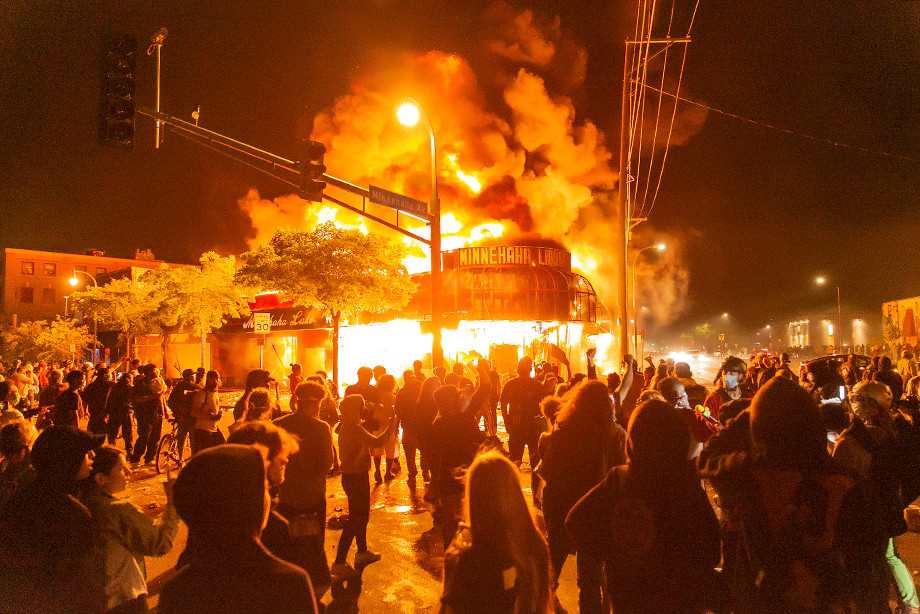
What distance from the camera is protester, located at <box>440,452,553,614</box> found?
8.25ft

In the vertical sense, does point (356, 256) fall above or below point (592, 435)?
above

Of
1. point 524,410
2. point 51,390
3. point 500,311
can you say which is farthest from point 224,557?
point 500,311

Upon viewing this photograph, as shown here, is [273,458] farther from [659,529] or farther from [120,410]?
[120,410]

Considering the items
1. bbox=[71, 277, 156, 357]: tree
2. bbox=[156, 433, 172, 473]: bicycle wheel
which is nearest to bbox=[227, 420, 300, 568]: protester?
bbox=[156, 433, 172, 473]: bicycle wheel

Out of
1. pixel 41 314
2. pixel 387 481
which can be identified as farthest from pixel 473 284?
pixel 41 314

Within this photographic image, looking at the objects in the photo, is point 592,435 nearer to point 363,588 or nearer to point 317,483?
point 317,483

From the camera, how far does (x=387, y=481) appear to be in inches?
411

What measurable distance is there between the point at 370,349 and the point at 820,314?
75.0 m

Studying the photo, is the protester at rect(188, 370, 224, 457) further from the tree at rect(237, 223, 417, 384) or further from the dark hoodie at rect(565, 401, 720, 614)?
the tree at rect(237, 223, 417, 384)

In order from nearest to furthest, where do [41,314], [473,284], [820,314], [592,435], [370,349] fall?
[592,435], [473,284], [370,349], [41,314], [820,314]

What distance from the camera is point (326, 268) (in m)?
19.2

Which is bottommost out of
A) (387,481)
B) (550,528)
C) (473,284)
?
(387,481)

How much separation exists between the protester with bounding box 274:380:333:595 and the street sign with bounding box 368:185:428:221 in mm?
7682

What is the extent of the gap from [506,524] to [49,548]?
222cm
